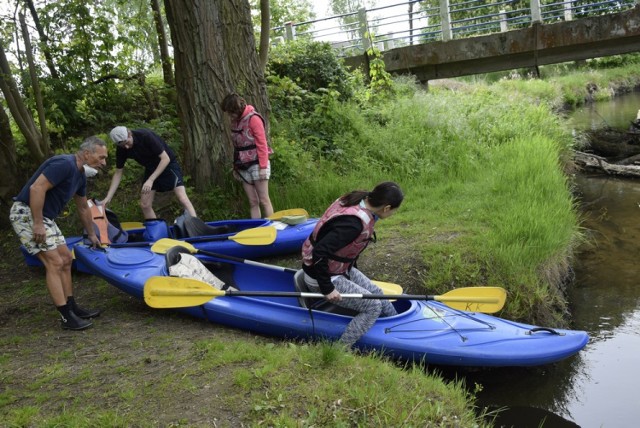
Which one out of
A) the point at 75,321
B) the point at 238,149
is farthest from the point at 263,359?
the point at 238,149

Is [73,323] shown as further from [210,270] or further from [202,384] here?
[202,384]

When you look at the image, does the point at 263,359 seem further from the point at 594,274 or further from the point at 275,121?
the point at 275,121

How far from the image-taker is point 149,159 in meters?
6.11

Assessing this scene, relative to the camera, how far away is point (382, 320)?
426cm

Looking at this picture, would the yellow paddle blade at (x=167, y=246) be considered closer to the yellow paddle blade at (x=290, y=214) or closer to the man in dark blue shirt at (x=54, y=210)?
Answer: the man in dark blue shirt at (x=54, y=210)

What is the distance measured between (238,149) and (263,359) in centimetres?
328

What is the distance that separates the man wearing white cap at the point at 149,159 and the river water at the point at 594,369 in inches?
146

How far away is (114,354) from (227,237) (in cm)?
209

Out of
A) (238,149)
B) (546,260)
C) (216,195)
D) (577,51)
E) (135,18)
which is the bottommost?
(546,260)

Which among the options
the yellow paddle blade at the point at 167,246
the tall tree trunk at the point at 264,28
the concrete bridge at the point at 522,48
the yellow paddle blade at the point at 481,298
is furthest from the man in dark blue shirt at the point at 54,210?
the concrete bridge at the point at 522,48

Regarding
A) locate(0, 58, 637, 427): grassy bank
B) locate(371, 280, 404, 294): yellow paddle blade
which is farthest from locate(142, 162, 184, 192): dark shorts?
locate(371, 280, 404, 294): yellow paddle blade

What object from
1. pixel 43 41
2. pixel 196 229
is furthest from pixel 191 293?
pixel 43 41

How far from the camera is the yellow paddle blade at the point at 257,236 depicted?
18.8 ft

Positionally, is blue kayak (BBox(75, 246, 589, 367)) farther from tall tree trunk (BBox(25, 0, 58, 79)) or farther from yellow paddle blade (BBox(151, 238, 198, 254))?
tall tree trunk (BBox(25, 0, 58, 79))
